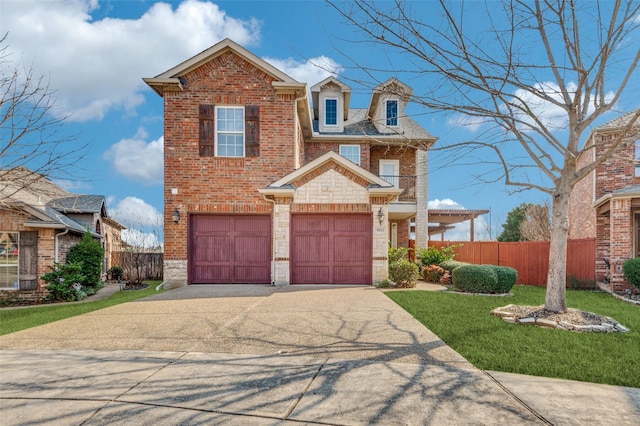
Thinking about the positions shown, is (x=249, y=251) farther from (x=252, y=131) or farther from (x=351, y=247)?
(x=252, y=131)

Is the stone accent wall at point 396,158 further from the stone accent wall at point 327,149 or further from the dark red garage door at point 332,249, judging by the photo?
the dark red garage door at point 332,249

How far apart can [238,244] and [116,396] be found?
9.35 metres

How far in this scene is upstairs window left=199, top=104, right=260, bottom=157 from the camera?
13000 mm

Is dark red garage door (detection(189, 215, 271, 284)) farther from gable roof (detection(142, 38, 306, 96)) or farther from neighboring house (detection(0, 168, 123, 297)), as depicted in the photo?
neighboring house (detection(0, 168, 123, 297))

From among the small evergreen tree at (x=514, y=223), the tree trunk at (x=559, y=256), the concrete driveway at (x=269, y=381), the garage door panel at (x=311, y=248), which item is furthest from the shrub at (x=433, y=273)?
the small evergreen tree at (x=514, y=223)

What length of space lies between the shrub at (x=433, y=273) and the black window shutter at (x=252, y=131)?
7.57m

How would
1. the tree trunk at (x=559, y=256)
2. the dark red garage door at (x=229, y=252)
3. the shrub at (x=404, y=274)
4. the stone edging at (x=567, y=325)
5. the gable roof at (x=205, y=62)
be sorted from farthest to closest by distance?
the dark red garage door at (x=229, y=252) < the gable roof at (x=205, y=62) < the shrub at (x=404, y=274) < the tree trunk at (x=559, y=256) < the stone edging at (x=567, y=325)

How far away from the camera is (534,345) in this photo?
5508 mm

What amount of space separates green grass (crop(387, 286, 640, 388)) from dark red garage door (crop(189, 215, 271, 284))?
18.3 ft

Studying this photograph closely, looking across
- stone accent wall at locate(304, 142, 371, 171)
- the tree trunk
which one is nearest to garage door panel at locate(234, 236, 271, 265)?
stone accent wall at locate(304, 142, 371, 171)

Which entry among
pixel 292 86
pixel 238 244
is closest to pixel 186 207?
pixel 238 244

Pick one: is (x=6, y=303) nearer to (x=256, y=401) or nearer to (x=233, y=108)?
(x=233, y=108)

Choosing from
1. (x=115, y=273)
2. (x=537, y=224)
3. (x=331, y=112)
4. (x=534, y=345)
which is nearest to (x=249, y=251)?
(x=331, y=112)

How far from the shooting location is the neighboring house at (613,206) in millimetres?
12805
